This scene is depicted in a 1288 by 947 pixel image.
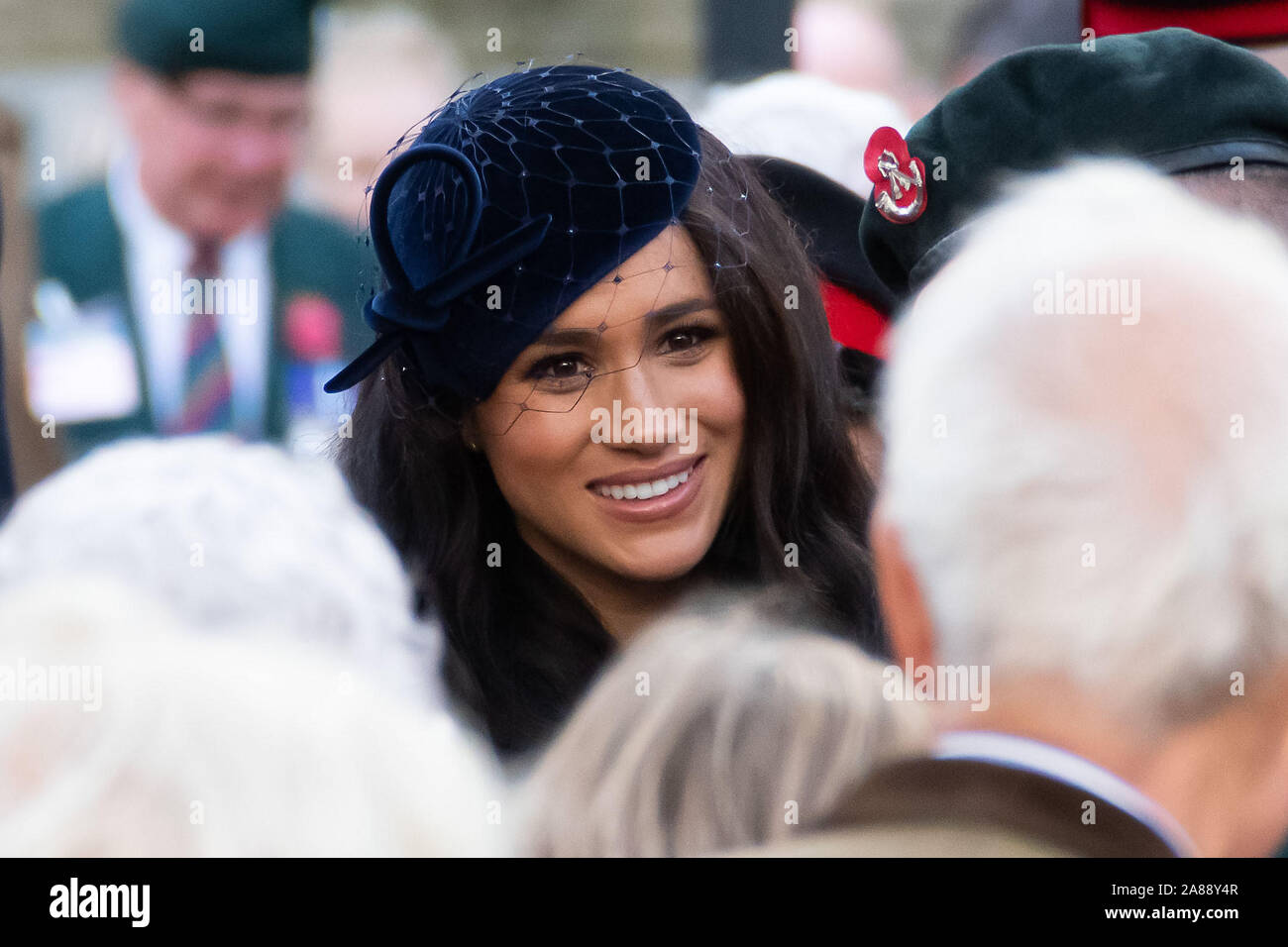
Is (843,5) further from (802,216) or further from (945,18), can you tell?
(802,216)

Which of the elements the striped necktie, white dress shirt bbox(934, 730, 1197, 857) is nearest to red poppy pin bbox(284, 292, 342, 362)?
the striped necktie

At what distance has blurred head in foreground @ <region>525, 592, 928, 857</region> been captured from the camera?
1.14 metres

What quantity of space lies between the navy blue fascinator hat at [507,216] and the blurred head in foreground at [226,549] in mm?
821

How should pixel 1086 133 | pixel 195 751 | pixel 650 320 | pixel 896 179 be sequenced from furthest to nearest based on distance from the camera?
pixel 650 320 < pixel 896 179 < pixel 1086 133 < pixel 195 751

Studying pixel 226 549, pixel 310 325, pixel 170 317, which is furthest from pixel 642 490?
pixel 170 317

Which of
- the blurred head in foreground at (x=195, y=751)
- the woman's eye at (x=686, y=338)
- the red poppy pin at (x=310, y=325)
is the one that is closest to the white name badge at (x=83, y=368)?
the red poppy pin at (x=310, y=325)

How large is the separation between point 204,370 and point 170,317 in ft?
0.50

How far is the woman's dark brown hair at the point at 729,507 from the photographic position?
89.5 inches

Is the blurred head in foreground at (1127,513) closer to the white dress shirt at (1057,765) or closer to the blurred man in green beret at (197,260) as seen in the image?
the white dress shirt at (1057,765)

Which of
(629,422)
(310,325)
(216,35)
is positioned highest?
(216,35)

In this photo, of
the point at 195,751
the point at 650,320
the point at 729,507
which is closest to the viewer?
the point at 195,751

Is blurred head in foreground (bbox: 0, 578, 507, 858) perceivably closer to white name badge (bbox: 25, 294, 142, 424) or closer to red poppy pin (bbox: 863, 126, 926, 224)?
red poppy pin (bbox: 863, 126, 926, 224)

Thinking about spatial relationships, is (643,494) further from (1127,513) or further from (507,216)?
(1127,513)

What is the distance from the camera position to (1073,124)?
1.95 metres
